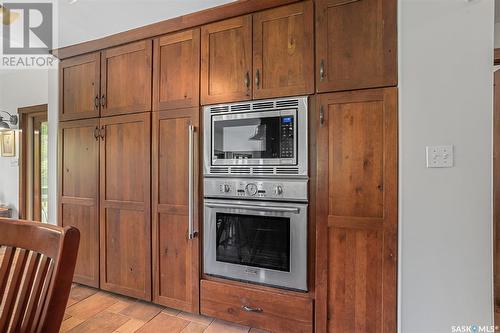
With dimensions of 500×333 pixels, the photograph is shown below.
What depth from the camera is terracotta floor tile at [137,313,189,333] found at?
185 cm

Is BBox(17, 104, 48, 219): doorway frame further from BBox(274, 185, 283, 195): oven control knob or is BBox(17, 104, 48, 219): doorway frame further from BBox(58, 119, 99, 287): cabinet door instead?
BBox(274, 185, 283, 195): oven control knob

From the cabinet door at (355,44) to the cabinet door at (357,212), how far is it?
9cm

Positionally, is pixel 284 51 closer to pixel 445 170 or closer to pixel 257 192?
pixel 257 192

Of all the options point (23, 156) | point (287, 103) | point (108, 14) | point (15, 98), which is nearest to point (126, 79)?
point (108, 14)

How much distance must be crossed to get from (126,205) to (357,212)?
1818mm

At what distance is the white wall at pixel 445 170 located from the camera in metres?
1.37

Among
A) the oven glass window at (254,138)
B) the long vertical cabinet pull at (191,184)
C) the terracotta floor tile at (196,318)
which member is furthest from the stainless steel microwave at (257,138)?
the terracotta floor tile at (196,318)

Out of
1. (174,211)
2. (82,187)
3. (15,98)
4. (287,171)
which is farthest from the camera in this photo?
(15,98)

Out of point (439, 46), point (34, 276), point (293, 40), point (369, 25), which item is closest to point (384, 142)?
point (439, 46)

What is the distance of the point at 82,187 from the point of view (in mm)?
2414

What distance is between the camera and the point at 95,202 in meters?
2.35

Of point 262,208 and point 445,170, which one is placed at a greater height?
point 445,170

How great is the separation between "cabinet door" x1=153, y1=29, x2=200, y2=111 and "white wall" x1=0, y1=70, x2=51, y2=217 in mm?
2654

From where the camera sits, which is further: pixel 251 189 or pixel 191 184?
pixel 191 184
